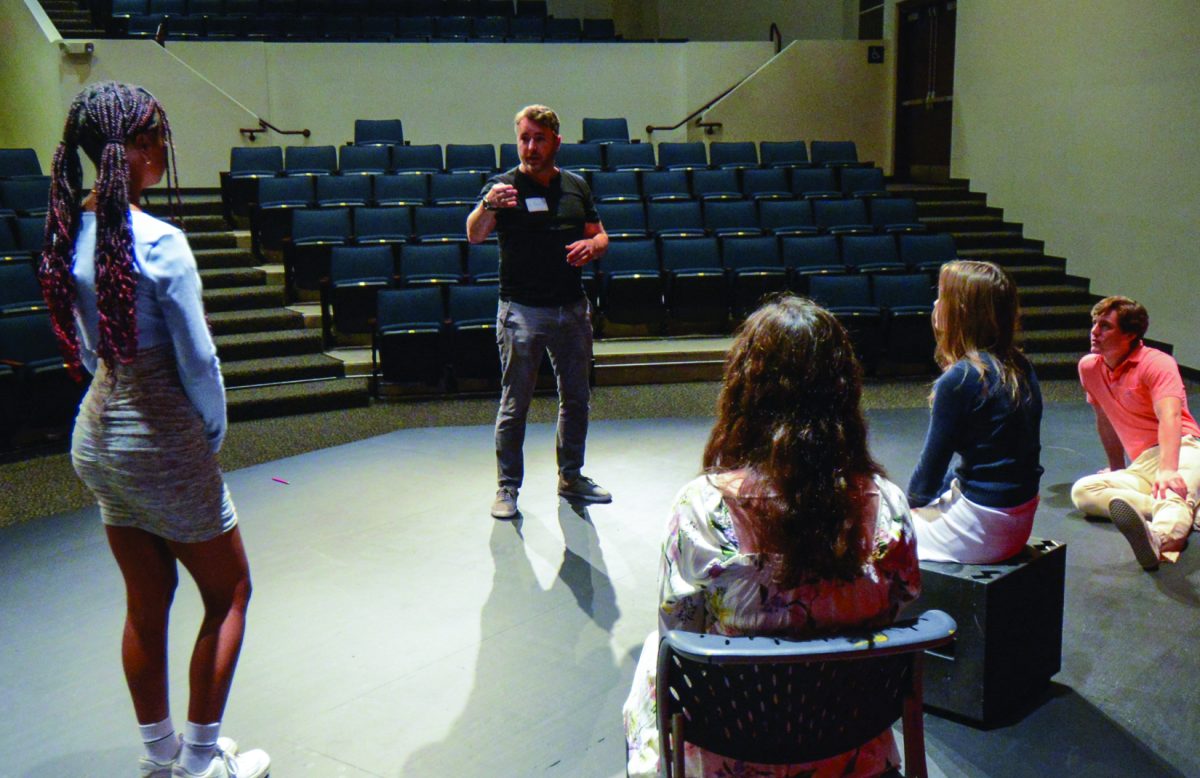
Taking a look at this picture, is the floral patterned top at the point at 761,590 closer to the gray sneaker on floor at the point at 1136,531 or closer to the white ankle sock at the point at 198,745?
the white ankle sock at the point at 198,745

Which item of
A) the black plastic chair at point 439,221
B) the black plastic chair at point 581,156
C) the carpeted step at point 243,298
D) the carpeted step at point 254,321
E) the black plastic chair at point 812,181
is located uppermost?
the black plastic chair at point 581,156

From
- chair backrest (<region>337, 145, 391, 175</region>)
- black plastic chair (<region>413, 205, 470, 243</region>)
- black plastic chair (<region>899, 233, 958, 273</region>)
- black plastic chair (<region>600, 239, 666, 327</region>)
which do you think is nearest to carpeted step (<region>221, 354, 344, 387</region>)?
black plastic chair (<region>413, 205, 470, 243</region>)

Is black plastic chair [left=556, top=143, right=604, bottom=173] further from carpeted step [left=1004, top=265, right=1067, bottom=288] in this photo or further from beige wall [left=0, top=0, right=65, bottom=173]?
beige wall [left=0, top=0, right=65, bottom=173]

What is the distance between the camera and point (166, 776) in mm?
2100

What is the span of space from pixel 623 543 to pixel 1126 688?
5.47 ft

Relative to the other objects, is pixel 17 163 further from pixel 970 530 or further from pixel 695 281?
pixel 970 530

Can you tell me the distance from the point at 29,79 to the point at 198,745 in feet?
30.8

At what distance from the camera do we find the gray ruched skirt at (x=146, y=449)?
1851 millimetres

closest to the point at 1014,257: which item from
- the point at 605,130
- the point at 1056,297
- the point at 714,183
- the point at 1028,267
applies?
the point at 1028,267

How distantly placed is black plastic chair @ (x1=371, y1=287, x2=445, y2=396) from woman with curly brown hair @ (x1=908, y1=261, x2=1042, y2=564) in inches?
167

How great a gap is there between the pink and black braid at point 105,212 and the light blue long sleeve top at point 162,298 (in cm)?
2

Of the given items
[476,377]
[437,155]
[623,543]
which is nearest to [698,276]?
[476,377]

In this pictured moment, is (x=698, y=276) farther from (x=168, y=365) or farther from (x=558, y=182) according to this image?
(x=168, y=365)

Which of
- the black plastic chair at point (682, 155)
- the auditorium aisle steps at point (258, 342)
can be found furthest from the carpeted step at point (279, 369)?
the black plastic chair at point (682, 155)
